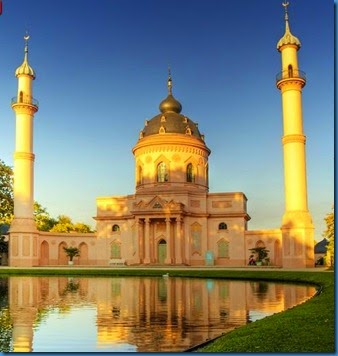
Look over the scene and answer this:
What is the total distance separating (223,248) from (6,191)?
17058 millimetres

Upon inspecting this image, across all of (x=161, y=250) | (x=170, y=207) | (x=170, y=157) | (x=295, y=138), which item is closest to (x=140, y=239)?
(x=161, y=250)

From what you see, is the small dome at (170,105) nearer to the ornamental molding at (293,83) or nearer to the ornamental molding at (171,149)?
the ornamental molding at (171,149)

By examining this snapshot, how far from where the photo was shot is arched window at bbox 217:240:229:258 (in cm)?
4309

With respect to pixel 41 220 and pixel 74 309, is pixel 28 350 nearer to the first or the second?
pixel 74 309

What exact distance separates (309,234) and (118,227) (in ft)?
58.8

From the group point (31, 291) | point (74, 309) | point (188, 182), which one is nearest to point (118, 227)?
point (188, 182)

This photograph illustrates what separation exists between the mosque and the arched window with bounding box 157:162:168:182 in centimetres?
8

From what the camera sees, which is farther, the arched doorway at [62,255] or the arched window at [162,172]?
the arched doorway at [62,255]

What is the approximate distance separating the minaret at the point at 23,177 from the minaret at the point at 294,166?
17874mm

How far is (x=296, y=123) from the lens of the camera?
112ft

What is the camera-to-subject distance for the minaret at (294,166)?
33.2 meters

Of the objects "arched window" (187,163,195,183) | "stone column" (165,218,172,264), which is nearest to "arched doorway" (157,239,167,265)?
"stone column" (165,218,172,264)

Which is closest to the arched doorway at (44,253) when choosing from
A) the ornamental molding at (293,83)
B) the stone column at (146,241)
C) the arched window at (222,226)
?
Result: the stone column at (146,241)

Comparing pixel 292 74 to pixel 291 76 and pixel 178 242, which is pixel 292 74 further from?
pixel 178 242
